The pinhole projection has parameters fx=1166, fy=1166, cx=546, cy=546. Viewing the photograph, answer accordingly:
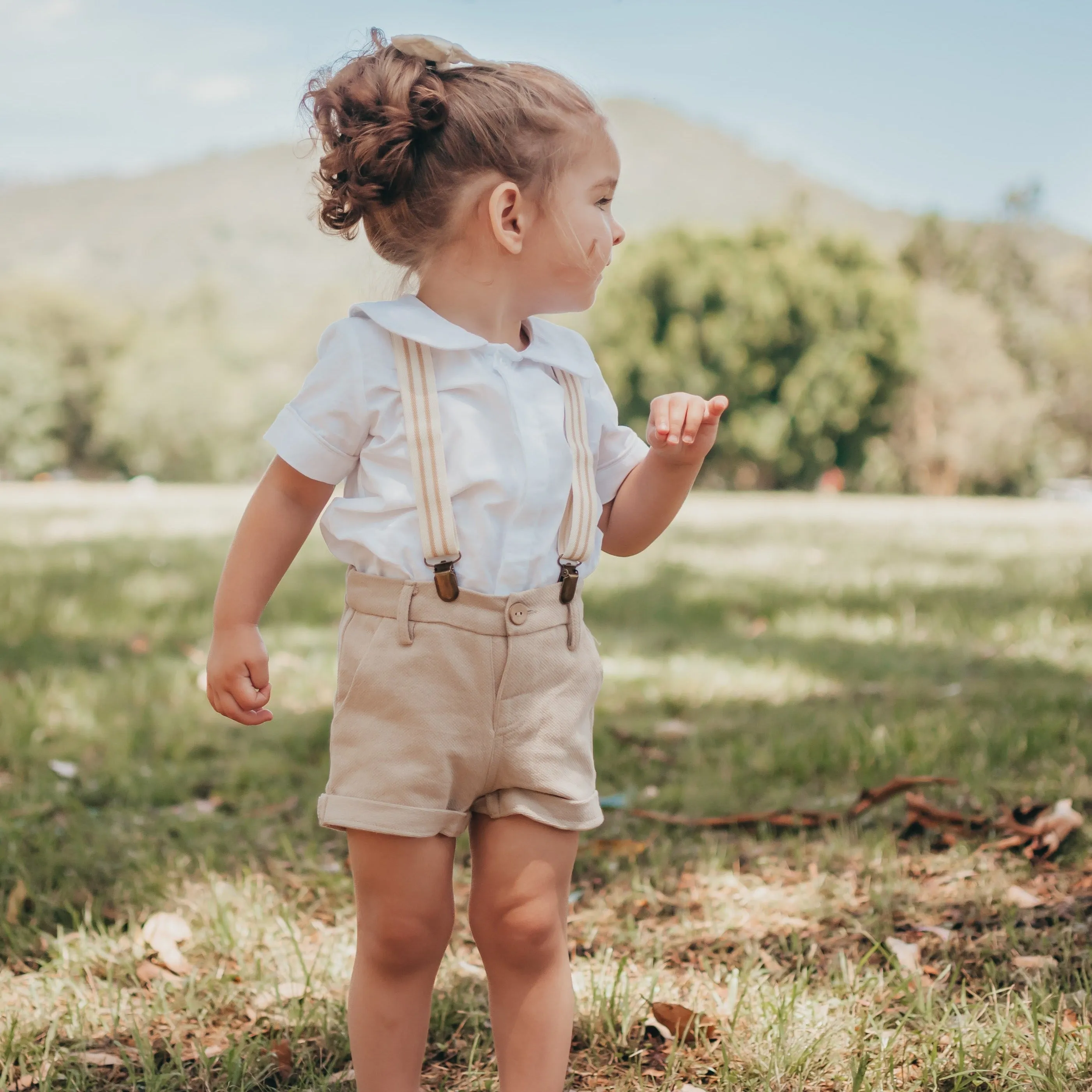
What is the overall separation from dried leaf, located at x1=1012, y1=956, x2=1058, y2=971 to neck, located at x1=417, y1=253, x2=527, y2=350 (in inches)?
53.7

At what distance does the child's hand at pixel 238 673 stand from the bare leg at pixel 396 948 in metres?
0.24

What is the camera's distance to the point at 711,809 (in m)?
2.95

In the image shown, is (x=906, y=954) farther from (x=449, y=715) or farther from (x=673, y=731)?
(x=673, y=731)

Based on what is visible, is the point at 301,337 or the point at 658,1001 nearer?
the point at 658,1001

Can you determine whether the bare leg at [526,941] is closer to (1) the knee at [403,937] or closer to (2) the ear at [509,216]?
(1) the knee at [403,937]

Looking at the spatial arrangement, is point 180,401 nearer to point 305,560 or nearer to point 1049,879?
point 305,560

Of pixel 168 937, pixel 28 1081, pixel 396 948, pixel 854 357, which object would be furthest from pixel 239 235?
pixel 396 948

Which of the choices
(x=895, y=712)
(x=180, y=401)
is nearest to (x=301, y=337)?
(x=180, y=401)

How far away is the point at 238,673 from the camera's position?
5.32ft

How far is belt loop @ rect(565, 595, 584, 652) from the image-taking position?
164 centimetres

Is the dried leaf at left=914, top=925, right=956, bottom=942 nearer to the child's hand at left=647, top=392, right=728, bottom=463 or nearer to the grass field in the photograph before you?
the grass field

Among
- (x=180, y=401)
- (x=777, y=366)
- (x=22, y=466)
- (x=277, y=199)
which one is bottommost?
(x=22, y=466)

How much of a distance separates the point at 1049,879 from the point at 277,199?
7541 inches

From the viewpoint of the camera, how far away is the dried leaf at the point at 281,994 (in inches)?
77.2
